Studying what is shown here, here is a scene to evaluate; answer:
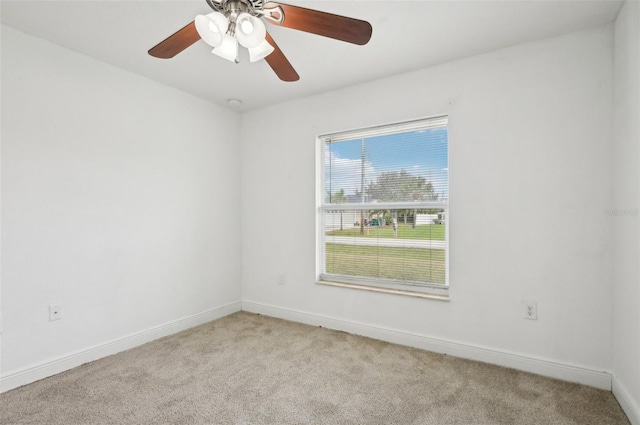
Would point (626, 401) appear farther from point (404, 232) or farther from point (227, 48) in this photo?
point (227, 48)

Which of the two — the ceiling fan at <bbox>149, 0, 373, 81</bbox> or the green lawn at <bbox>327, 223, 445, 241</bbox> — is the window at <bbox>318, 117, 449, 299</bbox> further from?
the ceiling fan at <bbox>149, 0, 373, 81</bbox>

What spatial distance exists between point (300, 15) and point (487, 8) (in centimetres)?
128

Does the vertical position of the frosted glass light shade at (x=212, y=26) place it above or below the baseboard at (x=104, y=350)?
above

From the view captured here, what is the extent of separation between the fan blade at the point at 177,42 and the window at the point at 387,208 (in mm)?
1817

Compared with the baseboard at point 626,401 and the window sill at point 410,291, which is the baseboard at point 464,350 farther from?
the window sill at point 410,291

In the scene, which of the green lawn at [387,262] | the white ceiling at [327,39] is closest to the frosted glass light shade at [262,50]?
the white ceiling at [327,39]

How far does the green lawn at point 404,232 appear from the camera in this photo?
2.79m

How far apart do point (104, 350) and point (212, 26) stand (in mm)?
2600

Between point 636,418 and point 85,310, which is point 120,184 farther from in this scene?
point 636,418

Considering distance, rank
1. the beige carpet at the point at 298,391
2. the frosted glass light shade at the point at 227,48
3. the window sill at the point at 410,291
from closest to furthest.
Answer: the frosted glass light shade at the point at 227,48 < the beige carpet at the point at 298,391 < the window sill at the point at 410,291

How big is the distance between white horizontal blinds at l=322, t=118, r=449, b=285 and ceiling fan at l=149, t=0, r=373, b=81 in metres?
1.55

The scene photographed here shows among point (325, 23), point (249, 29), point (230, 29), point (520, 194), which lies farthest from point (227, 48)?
point (520, 194)

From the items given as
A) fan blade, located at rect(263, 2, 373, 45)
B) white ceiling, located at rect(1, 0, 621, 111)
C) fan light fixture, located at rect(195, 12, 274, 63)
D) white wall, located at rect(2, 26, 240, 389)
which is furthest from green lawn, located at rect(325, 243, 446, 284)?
fan light fixture, located at rect(195, 12, 274, 63)

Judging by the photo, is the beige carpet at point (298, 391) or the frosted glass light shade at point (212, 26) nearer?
the frosted glass light shade at point (212, 26)
